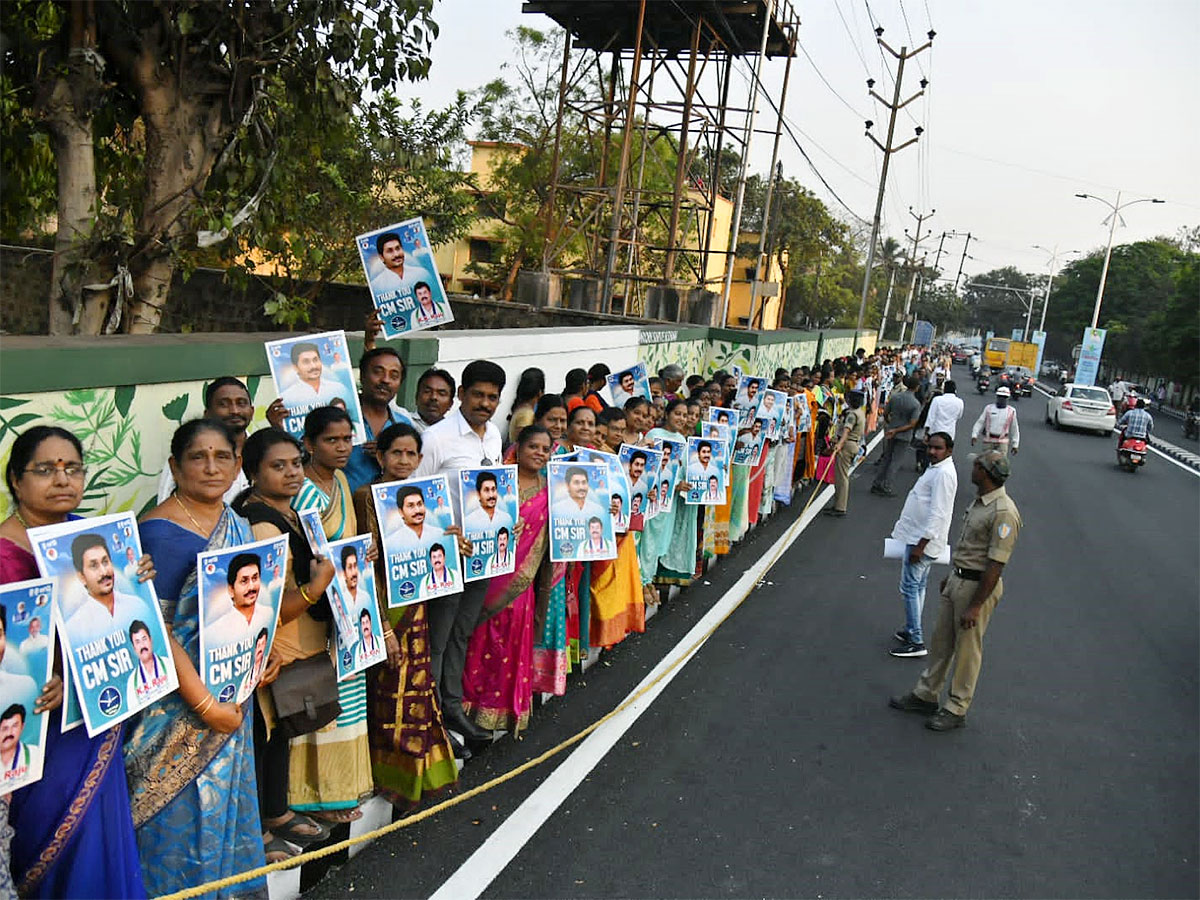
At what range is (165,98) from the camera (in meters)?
6.08

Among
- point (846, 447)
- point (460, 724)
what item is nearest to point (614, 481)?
point (460, 724)

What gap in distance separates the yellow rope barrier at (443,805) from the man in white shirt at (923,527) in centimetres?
140

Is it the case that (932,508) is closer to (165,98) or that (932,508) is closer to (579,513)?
(579,513)

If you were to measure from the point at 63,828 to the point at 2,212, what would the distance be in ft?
16.4

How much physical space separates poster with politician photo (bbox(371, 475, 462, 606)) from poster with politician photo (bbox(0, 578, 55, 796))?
5.15ft

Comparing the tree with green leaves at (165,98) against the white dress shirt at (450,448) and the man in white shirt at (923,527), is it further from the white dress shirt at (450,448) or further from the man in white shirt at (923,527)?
the man in white shirt at (923,527)

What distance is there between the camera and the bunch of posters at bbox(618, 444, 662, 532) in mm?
6426

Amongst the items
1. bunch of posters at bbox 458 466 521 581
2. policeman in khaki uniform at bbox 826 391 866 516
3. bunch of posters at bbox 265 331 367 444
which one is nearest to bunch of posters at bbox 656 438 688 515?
bunch of posters at bbox 458 466 521 581

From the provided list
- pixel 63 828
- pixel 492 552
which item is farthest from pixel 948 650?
pixel 63 828

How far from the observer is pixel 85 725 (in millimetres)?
2752

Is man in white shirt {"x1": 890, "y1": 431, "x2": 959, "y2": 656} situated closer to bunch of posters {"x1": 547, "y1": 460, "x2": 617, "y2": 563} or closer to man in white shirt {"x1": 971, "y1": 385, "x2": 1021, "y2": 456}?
bunch of posters {"x1": 547, "y1": 460, "x2": 617, "y2": 563}

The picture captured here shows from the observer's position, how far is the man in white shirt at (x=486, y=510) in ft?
15.3

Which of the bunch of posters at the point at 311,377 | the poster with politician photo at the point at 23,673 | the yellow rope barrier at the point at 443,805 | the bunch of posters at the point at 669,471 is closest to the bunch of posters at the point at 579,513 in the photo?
the yellow rope barrier at the point at 443,805

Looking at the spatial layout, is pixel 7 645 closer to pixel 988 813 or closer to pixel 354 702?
pixel 354 702
